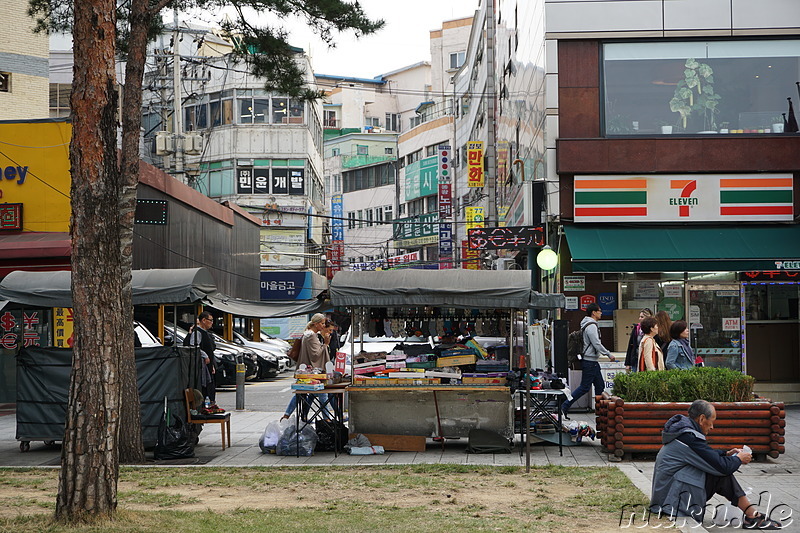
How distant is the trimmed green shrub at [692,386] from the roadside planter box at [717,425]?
0.54 feet

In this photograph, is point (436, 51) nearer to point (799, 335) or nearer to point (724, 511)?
point (799, 335)

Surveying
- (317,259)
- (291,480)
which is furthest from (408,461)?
(317,259)

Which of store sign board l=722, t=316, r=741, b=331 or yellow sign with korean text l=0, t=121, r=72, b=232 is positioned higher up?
yellow sign with korean text l=0, t=121, r=72, b=232

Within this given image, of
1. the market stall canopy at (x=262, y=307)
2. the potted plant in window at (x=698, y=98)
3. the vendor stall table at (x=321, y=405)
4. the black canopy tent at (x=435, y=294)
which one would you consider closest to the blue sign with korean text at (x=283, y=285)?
the market stall canopy at (x=262, y=307)

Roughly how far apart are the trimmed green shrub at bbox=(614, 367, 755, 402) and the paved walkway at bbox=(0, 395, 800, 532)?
83 cm

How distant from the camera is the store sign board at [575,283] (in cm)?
1920

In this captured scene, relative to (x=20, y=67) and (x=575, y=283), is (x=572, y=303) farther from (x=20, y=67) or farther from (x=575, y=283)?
(x=20, y=67)

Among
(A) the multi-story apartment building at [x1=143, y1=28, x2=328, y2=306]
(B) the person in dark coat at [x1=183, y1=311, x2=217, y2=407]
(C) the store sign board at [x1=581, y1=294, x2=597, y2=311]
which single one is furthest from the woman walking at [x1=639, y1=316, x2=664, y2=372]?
(A) the multi-story apartment building at [x1=143, y1=28, x2=328, y2=306]

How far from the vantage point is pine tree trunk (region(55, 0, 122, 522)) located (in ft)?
27.7

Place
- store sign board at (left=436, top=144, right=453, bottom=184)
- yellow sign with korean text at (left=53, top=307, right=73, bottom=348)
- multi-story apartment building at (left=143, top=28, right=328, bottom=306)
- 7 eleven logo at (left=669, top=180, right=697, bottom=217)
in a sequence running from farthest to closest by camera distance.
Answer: store sign board at (left=436, top=144, right=453, bottom=184) < multi-story apartment building at (left=143, top=28, right=328, bottom=306) < yellow sign with korean text at (left=53, top=307, right=73, bottom=348) < 7 eleven logo at (left=669, top=180, right=697, bottom=217)

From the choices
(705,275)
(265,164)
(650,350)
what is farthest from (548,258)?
(265,164)

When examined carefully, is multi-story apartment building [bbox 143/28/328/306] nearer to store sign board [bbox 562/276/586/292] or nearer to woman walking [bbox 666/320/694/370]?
store sign board [bbox 562/276/586/292]

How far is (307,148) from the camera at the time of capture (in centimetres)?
5288

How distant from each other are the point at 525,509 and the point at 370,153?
85471 mm
